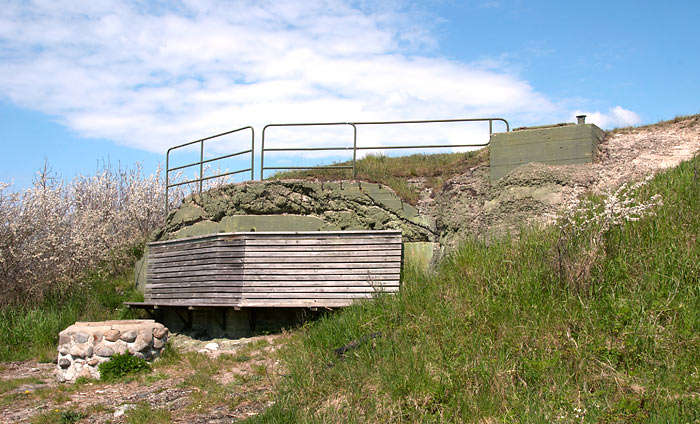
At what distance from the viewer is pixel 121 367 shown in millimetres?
9656

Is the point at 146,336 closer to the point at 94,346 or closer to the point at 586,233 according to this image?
the point at 94,346

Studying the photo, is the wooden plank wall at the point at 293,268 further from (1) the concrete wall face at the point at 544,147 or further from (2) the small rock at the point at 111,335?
(1) the concrete wall face at the point at 544,147

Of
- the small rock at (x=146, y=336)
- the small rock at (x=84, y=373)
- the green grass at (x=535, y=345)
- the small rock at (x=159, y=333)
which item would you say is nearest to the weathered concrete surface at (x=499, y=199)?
the green grass at (x=535, y=345)

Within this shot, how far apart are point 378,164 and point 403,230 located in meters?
2.63

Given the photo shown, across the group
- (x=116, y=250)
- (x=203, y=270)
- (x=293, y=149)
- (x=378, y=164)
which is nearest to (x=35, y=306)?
(x=116, y=250)

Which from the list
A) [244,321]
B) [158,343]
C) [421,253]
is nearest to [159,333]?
[158,343]

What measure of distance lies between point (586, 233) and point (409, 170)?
510 centimetres

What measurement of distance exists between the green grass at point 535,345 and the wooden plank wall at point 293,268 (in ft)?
7.14

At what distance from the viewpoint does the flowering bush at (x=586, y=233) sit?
693 centimetres

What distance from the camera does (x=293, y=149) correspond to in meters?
12.1

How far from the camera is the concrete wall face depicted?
1005cm

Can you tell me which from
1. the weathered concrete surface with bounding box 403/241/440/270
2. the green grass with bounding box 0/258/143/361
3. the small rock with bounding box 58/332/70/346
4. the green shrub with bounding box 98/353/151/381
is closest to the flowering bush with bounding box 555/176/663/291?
the weathered concrete surface with bounding box 403/241/440/270

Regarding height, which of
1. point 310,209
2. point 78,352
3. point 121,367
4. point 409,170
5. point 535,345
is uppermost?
point 409,170

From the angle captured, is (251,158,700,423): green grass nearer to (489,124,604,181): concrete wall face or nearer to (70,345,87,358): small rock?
(489,124,604,181): concrete wall face
